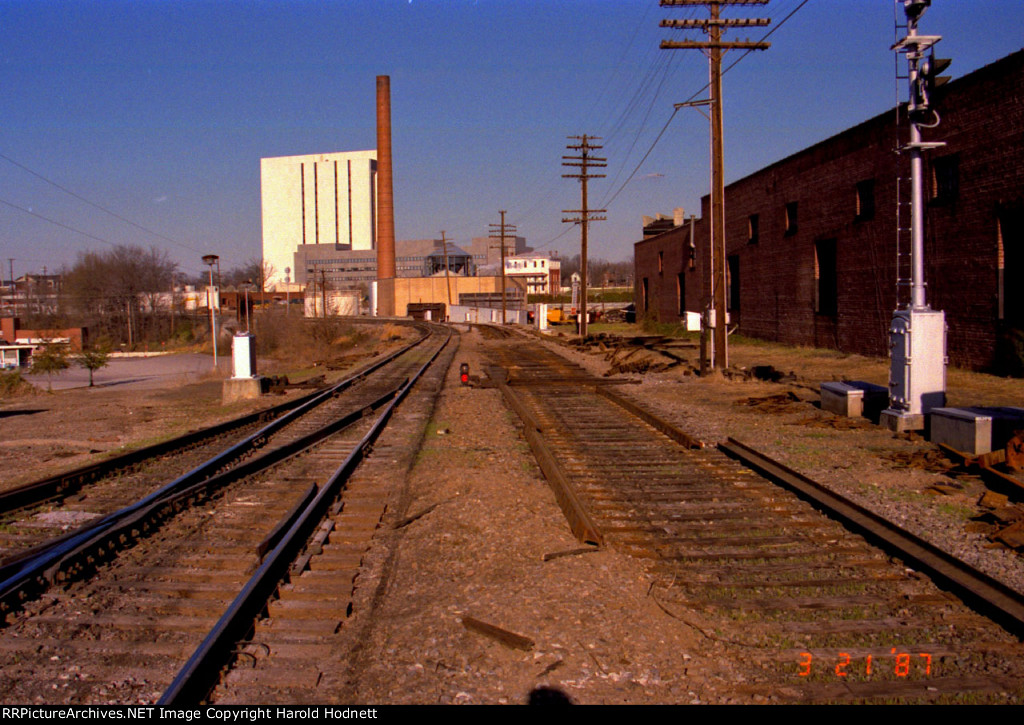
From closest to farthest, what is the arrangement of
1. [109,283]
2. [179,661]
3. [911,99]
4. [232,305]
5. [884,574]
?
[179,661], [884,574], [911,99], [109,283], [232,305]

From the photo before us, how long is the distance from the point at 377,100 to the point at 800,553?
273ft

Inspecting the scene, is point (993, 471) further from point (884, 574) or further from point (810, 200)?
point (810, 200)

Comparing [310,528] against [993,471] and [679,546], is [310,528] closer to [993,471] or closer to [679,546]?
[679,546]

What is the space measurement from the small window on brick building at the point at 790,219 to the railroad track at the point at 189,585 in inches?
1037

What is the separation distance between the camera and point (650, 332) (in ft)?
156

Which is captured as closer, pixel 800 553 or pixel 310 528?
pixel 800 553

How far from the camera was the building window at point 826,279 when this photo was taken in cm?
2841

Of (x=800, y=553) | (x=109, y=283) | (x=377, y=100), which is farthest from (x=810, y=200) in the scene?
(x=109, y=283)

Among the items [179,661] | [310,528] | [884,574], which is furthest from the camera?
[310,528]

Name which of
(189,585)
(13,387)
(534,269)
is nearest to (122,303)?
(13,387)

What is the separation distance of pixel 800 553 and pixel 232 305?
9654 cm

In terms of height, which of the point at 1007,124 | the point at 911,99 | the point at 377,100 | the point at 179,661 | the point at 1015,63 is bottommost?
the point at 179,661

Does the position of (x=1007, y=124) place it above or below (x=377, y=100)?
below

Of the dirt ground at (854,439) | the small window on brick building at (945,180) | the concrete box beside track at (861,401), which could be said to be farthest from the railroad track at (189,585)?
the small window on brick building at (945,180)
